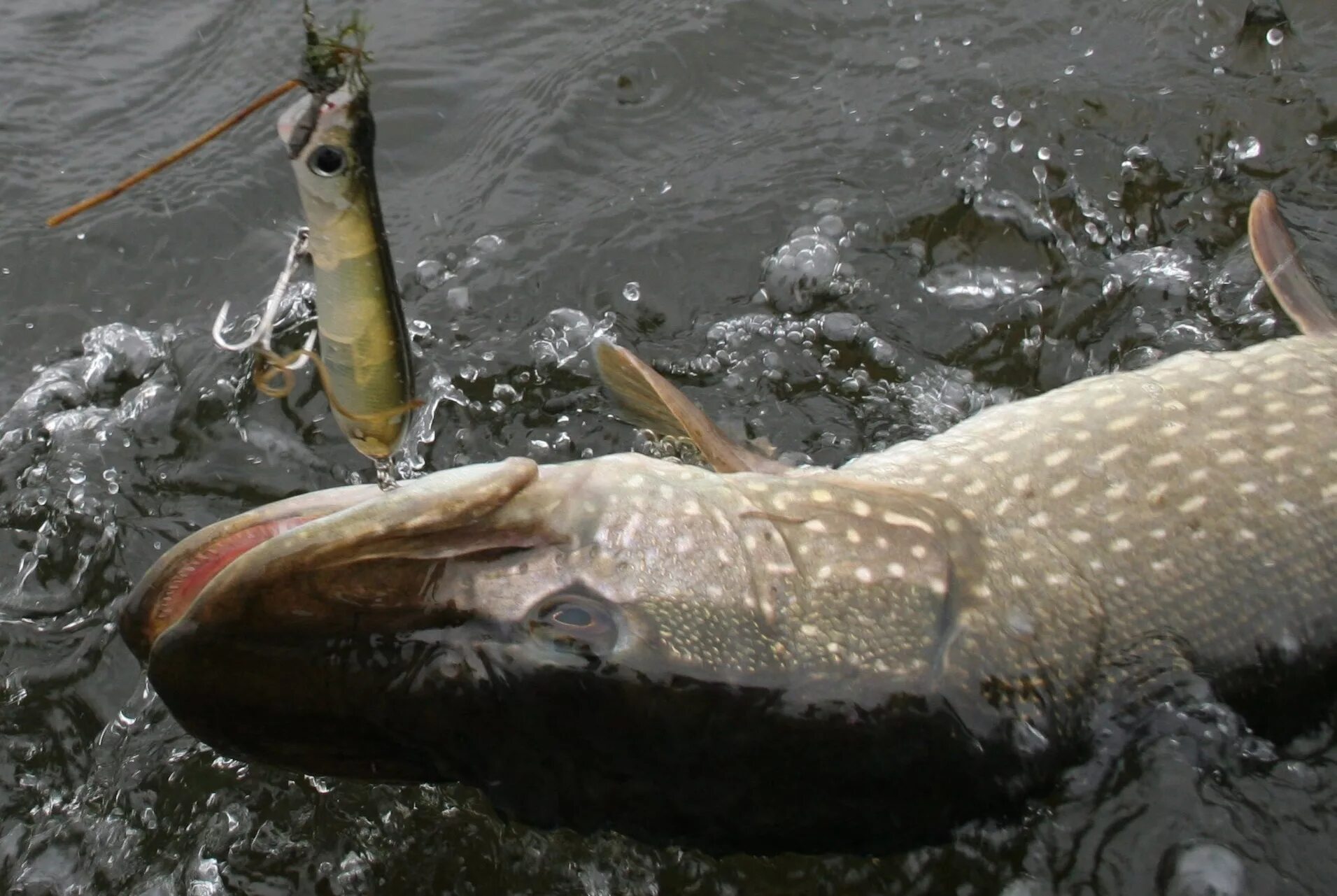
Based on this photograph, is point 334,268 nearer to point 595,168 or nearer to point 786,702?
point 786,702

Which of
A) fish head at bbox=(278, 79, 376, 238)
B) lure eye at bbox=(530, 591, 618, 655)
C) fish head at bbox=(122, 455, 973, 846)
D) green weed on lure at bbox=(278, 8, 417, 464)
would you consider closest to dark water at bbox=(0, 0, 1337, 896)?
fish head at bbox=(122, 455, 973, 846)

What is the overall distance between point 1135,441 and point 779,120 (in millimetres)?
2178

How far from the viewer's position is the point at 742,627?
2.12m

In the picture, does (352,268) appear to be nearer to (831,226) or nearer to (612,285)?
(612,285)

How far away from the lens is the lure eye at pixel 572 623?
205cm

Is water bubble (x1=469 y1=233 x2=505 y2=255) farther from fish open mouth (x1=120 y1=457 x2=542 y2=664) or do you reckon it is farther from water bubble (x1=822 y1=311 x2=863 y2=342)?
fish open mouth (x1=120 y1=457 x2=542 y2=664)

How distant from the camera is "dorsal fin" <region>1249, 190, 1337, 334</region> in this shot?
11.1 ft

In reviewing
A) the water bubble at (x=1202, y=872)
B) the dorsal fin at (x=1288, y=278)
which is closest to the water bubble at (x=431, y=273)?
the dorsal fin at (x=1288, y=278)

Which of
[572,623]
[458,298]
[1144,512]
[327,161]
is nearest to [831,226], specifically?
[458,298]

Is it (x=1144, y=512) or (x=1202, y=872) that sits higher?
(x=1144, y=512)

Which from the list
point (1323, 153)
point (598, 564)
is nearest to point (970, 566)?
point (598, 564)

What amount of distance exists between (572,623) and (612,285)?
6.84ft

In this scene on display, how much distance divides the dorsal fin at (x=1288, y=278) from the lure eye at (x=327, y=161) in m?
2.77

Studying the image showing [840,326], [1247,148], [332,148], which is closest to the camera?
[332,148]
